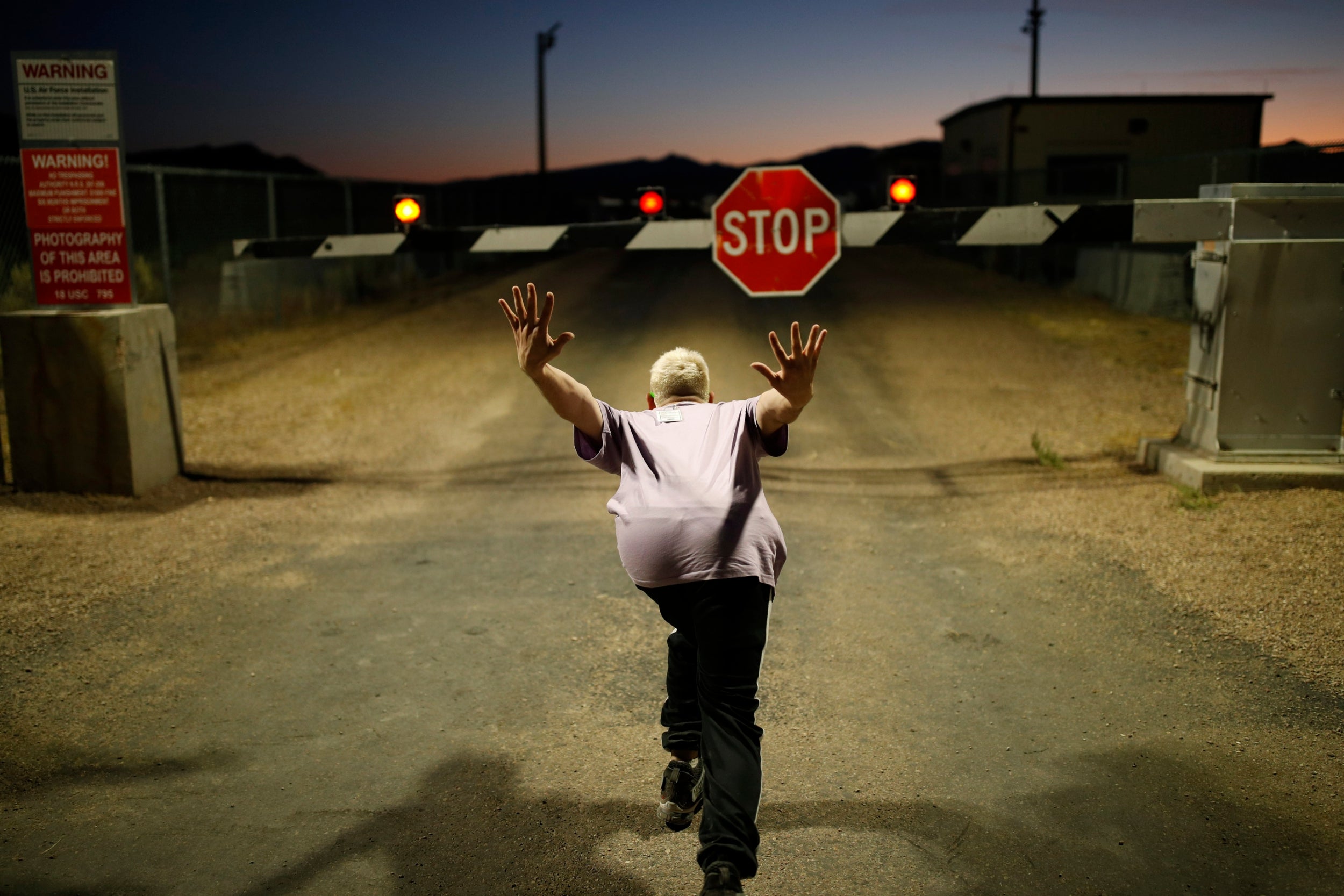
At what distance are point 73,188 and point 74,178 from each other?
7 centimetres

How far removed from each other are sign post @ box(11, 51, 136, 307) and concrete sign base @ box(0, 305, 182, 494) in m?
0.32

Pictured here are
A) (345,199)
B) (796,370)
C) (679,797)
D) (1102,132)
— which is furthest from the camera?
(1102,132)

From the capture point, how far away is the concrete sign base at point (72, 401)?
8117 millimetres

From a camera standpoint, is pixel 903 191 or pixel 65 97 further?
pixel 65 97

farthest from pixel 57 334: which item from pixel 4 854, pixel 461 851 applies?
pixel 461 851

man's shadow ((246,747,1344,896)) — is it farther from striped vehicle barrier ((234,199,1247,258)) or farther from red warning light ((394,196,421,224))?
red warning light ((394,196,421,224))

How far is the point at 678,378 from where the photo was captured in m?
3.66

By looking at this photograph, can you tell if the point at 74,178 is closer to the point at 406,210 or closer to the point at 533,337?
the point at 406,210

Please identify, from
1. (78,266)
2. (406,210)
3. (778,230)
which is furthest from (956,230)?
(78,266)

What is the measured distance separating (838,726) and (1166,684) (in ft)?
5.61

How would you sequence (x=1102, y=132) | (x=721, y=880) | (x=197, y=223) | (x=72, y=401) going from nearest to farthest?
(x=721, y=880), (x=72, y=401), (x=1102, y=132), (x=197, y=223)

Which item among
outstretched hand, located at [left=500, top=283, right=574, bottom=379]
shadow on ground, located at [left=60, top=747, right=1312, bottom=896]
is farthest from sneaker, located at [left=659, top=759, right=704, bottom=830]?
outstretched hand, located at [left=500, top=283, right=574, bottom=379]

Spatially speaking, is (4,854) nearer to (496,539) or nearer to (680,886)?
(680,886)

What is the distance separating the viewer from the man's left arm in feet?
10.7
